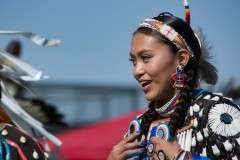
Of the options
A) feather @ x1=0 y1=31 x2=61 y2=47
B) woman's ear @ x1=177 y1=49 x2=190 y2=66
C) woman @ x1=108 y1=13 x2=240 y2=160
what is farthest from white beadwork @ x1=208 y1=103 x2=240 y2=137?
feather @ x1=0 y1=31 x2=61 y2=47

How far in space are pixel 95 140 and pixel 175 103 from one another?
3.69m

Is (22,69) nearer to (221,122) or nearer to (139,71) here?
(139,71)

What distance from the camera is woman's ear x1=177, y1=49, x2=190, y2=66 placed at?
8.29 ft

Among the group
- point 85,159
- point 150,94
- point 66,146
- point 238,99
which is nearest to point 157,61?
point 150,94

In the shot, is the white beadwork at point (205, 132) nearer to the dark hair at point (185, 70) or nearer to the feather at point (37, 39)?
the dark hair at point (185, 70)

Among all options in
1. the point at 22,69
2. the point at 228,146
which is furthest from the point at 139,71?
the point at 22,69

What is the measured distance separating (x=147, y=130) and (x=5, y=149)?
669 mm

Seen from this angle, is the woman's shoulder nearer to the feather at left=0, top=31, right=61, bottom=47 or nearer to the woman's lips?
the feather at left=0, top=31, right=61, bottom=47

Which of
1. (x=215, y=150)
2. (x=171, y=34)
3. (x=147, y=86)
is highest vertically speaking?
(x=171, y=34)

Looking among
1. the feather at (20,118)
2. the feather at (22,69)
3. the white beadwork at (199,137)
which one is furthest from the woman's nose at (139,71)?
the feather at (20,118)

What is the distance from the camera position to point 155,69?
2.46m

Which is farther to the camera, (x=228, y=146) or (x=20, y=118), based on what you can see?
(x=20, y=118)

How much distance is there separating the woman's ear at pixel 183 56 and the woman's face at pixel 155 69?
0.02 meters

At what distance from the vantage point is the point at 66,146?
611 centimetres
